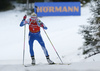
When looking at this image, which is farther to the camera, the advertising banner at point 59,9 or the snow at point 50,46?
the advertising banner at point 59,9

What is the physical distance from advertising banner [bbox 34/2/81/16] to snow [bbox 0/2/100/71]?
0.56m

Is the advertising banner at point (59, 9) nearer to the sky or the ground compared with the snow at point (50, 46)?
nearer to the sky

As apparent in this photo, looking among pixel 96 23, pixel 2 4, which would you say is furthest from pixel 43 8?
pixel 96 23

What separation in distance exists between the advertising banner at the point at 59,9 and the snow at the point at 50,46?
0.56m

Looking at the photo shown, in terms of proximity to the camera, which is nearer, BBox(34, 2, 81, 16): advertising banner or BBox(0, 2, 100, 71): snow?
BBox(0, 2, 100, 71): snow

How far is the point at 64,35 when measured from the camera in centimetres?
1434

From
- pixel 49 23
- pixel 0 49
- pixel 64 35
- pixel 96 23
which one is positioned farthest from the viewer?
pixel 49 23

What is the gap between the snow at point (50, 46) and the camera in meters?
5.57

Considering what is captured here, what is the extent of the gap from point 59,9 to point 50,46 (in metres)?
9.54

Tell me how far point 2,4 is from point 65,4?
30.9 feet

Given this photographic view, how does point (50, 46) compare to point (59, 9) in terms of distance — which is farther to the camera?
point (59, 9)

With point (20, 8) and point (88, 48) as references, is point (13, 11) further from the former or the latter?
point (88, 48)

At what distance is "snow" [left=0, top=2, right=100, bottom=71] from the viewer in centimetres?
557

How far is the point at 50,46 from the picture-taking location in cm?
1205
